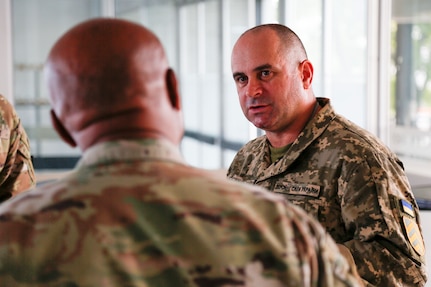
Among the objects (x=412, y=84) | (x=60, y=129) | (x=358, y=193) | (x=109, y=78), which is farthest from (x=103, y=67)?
(x=412, y=84)

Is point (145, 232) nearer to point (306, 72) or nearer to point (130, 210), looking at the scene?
point (130, 210)

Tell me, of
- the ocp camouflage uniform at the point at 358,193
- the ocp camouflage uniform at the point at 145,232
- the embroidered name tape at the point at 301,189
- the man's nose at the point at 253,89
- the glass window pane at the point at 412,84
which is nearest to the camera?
the ocp camouflage uniform at the point at 145,232

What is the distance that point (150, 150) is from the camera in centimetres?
91

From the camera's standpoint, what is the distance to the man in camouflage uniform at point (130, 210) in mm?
878

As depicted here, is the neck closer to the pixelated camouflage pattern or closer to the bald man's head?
the pixelated camouflage pattern

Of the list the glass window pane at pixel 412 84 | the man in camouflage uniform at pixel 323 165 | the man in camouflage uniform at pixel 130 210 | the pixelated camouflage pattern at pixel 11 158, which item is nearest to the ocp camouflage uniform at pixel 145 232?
the man in camouflage uniform at pixel 130 210

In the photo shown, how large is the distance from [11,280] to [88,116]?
0.25 metres

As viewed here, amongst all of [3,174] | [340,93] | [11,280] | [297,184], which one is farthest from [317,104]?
[340,93]

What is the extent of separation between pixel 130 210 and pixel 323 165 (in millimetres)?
1080

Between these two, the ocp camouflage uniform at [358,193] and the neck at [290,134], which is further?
the neck at [290,134]

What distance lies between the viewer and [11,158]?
1.97m

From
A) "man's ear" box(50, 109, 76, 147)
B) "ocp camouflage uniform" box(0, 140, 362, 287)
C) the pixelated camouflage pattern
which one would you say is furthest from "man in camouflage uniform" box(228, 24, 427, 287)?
"man's ear" box(50, 109, 76, 147)

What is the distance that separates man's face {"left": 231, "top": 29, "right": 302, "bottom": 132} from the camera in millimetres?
2010

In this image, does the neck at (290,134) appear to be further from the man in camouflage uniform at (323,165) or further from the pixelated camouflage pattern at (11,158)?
the pixelated camouflage pattern at (11,158)
